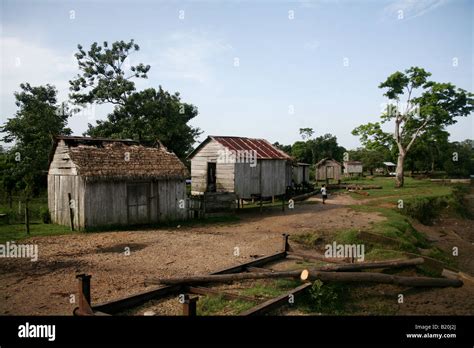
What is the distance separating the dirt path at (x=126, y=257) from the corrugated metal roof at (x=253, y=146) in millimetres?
6766

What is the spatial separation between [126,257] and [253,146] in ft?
52.6

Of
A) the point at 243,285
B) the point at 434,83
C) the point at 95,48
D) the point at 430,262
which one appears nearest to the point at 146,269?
the point at 243,285

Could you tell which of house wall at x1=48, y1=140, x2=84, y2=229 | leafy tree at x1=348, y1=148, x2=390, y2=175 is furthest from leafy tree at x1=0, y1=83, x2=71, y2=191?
→ leafy tree at x1=348, y1=148, x2=390, y2=175

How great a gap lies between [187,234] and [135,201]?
11.8 ft

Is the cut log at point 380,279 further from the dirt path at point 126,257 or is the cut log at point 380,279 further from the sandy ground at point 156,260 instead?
the dirt path at point 126,257

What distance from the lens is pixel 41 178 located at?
24.9 metres

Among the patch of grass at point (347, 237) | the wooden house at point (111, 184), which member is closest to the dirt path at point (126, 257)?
the patch of grass at point (347, 237)

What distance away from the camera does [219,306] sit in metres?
7.02

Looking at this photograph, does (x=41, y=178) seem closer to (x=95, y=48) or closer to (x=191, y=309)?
(x=95, y=48)

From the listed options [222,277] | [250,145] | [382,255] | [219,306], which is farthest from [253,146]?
[219,306]

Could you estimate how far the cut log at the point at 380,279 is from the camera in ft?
25.1

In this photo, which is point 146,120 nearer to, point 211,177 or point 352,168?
point 211,177

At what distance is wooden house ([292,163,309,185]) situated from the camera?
109ft
